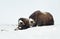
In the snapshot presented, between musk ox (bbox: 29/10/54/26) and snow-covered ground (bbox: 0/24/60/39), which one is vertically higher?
musk ox (bbox: 29/10/54/26)

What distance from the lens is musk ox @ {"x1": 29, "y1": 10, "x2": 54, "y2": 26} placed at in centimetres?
988

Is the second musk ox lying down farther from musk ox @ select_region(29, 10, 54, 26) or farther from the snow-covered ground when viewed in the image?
the snow-covered ground

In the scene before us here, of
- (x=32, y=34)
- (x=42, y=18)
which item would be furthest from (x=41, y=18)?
(x=32, y=34)

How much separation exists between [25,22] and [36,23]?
142 centimetres

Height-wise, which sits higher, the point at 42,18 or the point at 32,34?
the point at 42,18

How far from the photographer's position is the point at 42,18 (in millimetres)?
10156

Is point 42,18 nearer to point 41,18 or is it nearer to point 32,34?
point 41,18

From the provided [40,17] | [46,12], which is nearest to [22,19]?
[40,17]

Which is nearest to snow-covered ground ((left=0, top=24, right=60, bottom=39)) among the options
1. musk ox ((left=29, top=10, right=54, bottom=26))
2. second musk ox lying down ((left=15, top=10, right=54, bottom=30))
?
second musk ox lying down ((left=15, top=10, right=54, bottom=30))

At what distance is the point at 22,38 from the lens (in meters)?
2.91

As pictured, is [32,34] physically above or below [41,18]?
below

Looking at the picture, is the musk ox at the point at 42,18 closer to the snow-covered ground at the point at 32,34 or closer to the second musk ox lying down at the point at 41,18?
the second musk ox lying down at the point at 41,18

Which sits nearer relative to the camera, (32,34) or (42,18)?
(32,34)

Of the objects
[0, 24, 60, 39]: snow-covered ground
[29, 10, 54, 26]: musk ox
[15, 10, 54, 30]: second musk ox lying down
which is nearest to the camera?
[0, 24, 60, 39]: snow-covered ground
